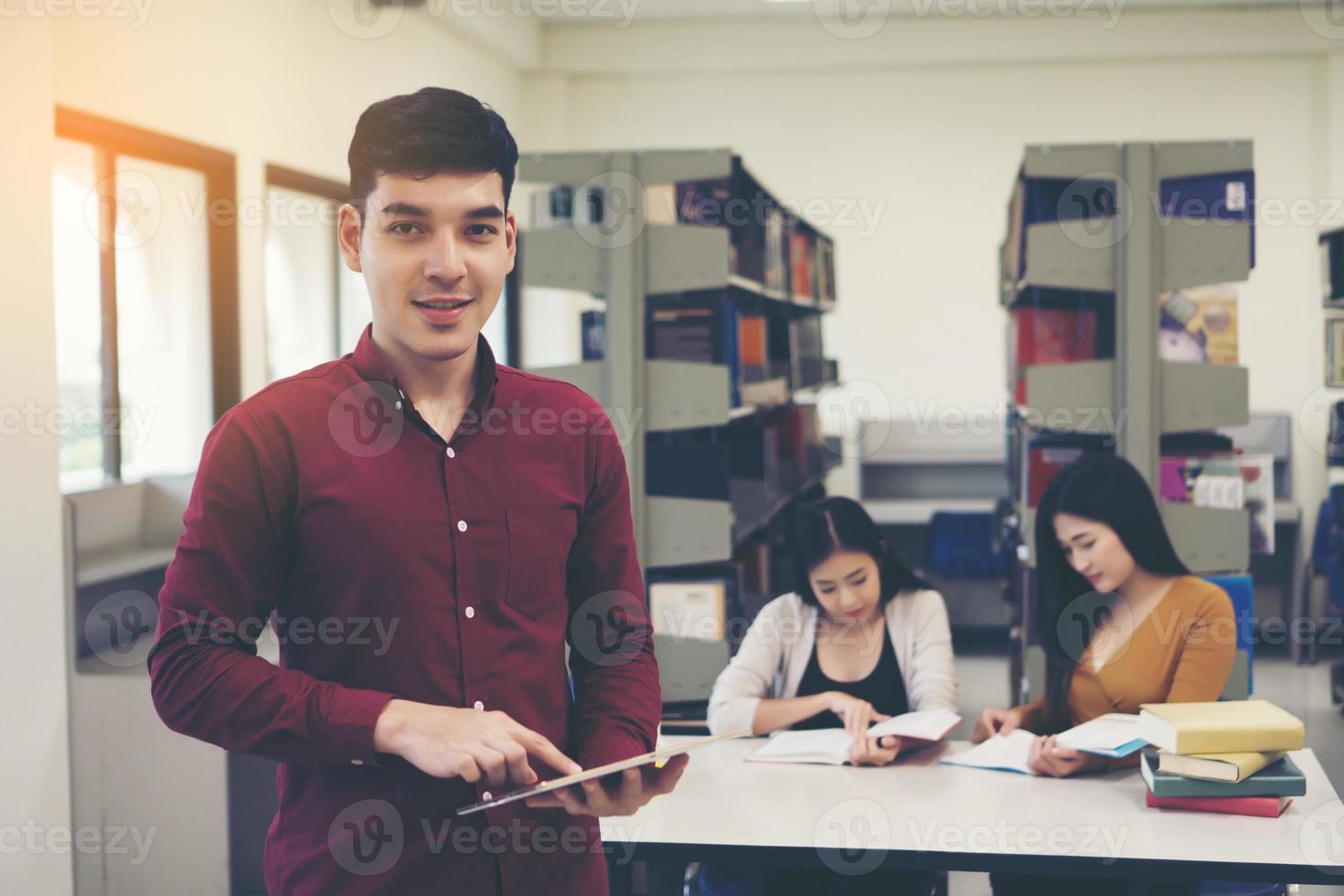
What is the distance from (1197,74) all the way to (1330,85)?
0.76 m

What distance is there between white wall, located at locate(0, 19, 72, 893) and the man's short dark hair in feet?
7.31

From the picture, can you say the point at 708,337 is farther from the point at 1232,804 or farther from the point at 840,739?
the point at 1232,804

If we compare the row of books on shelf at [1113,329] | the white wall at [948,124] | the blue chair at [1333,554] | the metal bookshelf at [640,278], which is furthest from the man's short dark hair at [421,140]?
the white wall at [948,124]

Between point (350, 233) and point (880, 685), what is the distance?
1960 millimetres

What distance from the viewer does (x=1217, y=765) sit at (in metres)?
2.12

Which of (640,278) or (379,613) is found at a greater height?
(640,278)

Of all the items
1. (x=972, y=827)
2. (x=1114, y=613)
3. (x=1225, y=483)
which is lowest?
(x=972, y=827)

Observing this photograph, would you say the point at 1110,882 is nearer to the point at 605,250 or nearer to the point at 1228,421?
the point at 1228,421

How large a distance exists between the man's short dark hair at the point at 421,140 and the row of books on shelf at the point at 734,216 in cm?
263

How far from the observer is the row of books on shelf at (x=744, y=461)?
398 centimetres

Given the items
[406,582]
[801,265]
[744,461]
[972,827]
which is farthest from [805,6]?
[406,582]

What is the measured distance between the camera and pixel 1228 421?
356cm

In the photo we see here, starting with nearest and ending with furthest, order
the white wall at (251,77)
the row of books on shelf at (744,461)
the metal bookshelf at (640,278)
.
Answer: the metal bookshelf at (640,278) < the row of books on shelf at (744,461) < the white wall at (251,77)

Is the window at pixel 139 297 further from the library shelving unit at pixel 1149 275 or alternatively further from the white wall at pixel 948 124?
the white wall at pixel 948 124
